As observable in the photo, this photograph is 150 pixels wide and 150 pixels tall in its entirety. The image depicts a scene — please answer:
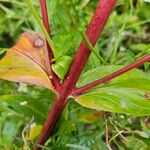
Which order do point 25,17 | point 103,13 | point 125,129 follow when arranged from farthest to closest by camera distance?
1. point 25,17
2. point 125,129
3. point 103,13

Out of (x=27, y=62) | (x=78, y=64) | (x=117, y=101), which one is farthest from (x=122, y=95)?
(x=27, y=62)

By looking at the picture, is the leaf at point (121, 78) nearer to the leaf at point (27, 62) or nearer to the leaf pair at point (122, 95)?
the leaf pair at point (122, 95)

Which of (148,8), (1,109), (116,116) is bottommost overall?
(1,109)

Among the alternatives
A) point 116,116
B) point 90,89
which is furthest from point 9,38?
point 90,89

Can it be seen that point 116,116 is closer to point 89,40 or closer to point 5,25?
point 89,40

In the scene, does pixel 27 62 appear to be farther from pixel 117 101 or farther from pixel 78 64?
pixel 117 101

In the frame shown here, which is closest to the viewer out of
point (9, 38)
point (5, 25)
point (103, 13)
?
point (103, 13)

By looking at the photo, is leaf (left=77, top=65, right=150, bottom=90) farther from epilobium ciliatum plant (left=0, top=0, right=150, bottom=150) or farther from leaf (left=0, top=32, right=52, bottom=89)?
leaf (left=0, top=32, right=52, bottom=89)

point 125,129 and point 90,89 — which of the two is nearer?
point 90,89
